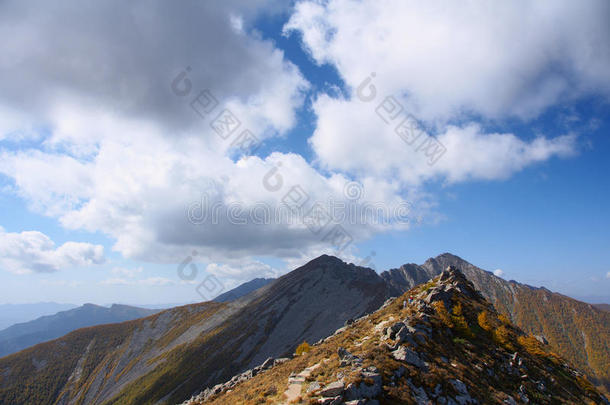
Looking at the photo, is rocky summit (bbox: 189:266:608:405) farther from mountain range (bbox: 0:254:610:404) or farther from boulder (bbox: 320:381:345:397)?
mountain range (bbox: 0:254:610:404)

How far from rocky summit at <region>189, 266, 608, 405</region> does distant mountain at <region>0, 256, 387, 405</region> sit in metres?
102

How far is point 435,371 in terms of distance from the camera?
20.8 m

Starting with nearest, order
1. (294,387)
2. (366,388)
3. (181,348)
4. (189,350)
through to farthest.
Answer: (366,388)
(294,387)
(189,350)
(181,348)

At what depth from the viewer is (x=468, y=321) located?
34.0m

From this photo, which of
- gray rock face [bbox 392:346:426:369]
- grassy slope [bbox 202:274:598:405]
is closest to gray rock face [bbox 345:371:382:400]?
grassy slope [bbox 202:274:598:405]

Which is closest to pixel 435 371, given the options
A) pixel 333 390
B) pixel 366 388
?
pixel 366 388

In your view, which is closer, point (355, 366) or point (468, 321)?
point (355, 366)

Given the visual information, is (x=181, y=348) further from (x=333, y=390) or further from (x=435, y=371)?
(x=435, y=371)

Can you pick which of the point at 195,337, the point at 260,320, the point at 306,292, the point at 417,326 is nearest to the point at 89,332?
the point at 195,337

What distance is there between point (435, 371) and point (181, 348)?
17160 cm

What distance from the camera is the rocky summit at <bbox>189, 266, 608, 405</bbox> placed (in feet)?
59.5

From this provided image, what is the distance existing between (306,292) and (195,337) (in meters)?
69.8

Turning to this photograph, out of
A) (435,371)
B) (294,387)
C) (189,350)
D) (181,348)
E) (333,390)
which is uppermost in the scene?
(435,371)

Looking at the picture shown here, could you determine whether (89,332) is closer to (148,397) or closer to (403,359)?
(148,397)
